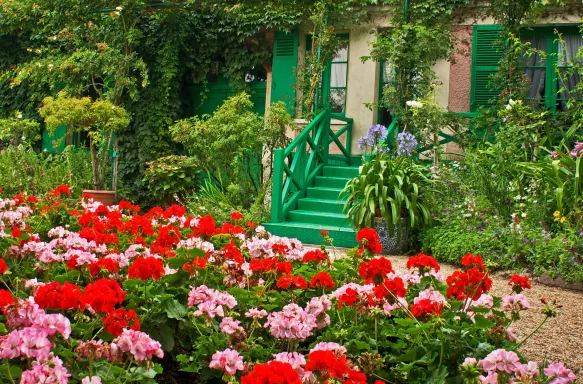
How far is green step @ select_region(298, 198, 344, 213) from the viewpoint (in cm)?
842

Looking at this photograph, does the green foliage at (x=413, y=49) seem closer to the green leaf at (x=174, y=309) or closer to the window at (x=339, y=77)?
the window at (x=339, y=77)

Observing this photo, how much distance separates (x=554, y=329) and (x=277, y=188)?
4500 mm

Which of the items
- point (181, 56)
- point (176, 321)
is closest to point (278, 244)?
point (176, 321)

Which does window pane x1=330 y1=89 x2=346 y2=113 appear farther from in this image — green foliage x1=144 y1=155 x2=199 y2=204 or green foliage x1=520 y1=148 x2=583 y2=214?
green foliage x1=520 y1=148 x2=583 y2=214

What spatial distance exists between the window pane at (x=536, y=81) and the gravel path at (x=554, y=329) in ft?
14.5

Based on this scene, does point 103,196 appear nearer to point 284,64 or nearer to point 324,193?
point 284,64

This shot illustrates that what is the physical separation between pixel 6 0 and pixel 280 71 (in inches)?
220

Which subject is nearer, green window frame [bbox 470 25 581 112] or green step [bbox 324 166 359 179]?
green window frame [bbox 470 25 581 112]

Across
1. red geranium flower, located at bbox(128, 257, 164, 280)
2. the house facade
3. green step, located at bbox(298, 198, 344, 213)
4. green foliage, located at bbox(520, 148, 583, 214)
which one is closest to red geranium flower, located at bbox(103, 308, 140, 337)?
red geranium flower, located at bbox(128, 257, 164, 280)

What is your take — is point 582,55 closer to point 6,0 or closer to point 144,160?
point 144,160

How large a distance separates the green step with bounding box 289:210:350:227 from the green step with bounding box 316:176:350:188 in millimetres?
802

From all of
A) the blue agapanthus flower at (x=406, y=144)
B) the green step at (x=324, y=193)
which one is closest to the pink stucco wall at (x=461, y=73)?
the blue agapanthus flower at (x=406, y=144)

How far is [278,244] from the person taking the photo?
308 centimetres

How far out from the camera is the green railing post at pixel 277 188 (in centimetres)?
809
